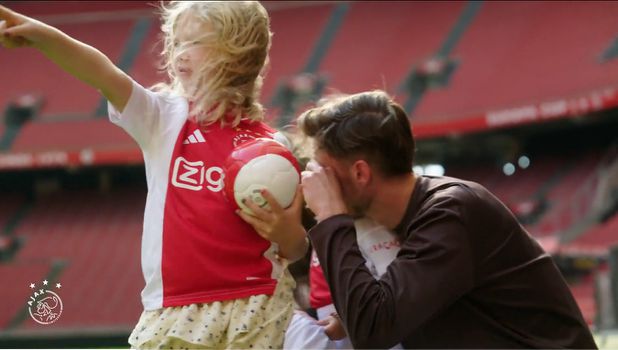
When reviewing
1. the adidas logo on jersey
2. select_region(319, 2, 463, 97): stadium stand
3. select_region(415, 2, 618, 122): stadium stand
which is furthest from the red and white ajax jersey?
select_region(319, 2, 463, 97): stadium stand

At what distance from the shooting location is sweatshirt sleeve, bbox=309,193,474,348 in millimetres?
2406

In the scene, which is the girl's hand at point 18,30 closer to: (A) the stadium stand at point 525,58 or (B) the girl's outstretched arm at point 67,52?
(B) the girl's outstretched arm at point 67,52

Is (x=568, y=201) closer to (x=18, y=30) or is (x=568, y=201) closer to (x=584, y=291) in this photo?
(x=584, y=291)

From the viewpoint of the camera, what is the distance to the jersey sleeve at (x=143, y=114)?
2.43 m

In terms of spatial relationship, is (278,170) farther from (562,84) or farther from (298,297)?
(562,84)

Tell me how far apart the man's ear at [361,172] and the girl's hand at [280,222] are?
17 cm

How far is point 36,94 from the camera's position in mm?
21531

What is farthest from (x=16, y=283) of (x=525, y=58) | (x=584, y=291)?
(x=525, y=58)

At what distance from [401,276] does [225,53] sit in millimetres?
783

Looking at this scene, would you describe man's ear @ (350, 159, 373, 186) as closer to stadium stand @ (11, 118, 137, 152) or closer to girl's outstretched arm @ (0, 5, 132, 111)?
girl's outstretched arm @ (0, 5, 132, 111)

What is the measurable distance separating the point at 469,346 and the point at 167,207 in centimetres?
94

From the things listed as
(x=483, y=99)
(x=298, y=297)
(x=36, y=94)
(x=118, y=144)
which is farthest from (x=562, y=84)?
(x=298, y=297)

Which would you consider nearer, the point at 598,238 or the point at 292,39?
the point at 598,238

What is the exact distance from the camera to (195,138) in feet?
8.21
